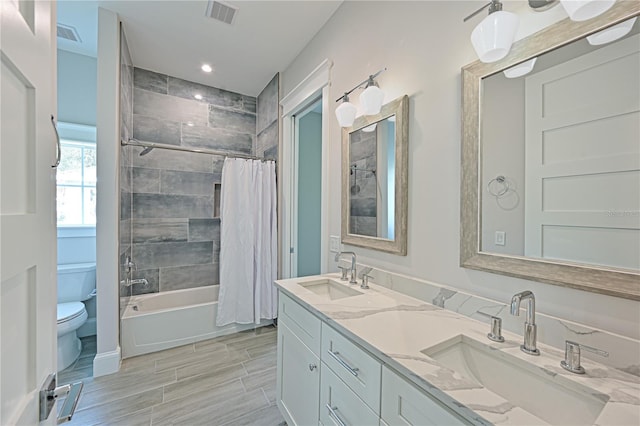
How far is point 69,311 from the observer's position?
216 centimetres

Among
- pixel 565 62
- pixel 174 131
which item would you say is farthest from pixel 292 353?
pixel 174 131

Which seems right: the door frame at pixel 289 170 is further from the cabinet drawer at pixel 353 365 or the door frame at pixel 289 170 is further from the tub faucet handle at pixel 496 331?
the tub faucet handle at pixel 496 331

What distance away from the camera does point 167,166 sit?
3039mm

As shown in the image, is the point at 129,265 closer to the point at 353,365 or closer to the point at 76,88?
the point at 76,88

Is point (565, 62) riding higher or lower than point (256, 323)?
higher

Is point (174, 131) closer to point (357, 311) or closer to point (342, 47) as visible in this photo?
point (342, 47)

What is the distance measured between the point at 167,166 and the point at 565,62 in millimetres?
3320

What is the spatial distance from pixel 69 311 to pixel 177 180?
154cm

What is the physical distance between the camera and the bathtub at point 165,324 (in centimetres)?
235

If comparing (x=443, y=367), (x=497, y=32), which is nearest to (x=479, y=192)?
(x=497, y=32)

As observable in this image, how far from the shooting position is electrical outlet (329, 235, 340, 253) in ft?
6.53

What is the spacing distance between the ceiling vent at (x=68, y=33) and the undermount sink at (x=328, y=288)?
2826 mm

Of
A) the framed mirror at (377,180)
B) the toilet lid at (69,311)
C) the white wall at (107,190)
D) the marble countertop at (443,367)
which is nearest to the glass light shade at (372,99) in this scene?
the framed mirror at (377,180)

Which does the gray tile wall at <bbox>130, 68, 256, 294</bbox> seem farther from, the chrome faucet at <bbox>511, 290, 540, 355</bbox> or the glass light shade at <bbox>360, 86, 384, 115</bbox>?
the chrome faucet at <bbox>511, 290, 540, 355</bbox>
